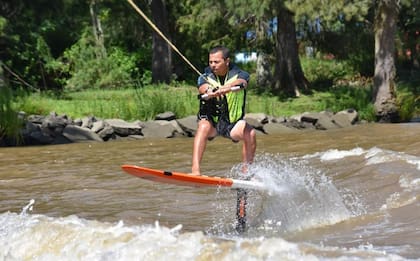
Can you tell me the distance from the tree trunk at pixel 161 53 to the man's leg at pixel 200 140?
23137 mm

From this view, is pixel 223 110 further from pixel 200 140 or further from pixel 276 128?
pixel 276 128

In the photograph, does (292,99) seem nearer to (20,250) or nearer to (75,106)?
(75,106)

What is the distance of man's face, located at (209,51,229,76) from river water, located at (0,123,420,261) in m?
1.01

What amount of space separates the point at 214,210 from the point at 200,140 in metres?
1.66

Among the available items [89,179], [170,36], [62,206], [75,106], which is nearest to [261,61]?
[170,36]

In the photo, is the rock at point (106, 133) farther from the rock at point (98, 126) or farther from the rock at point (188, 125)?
the rock at point (188, 125)

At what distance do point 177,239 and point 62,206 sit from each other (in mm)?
3181

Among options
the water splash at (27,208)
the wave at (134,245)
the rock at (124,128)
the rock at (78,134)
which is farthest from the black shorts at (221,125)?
the rock at (124,128)

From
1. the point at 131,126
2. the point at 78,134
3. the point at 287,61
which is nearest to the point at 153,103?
the point at 131,126

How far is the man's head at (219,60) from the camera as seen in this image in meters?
7.16

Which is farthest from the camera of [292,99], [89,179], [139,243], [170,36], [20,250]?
[170,36]

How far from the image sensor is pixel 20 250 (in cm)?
621

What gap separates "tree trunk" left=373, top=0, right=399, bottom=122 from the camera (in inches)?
901

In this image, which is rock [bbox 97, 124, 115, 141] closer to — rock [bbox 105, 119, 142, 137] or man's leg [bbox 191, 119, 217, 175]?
rock [bbox 105, 119, 142, 137]
